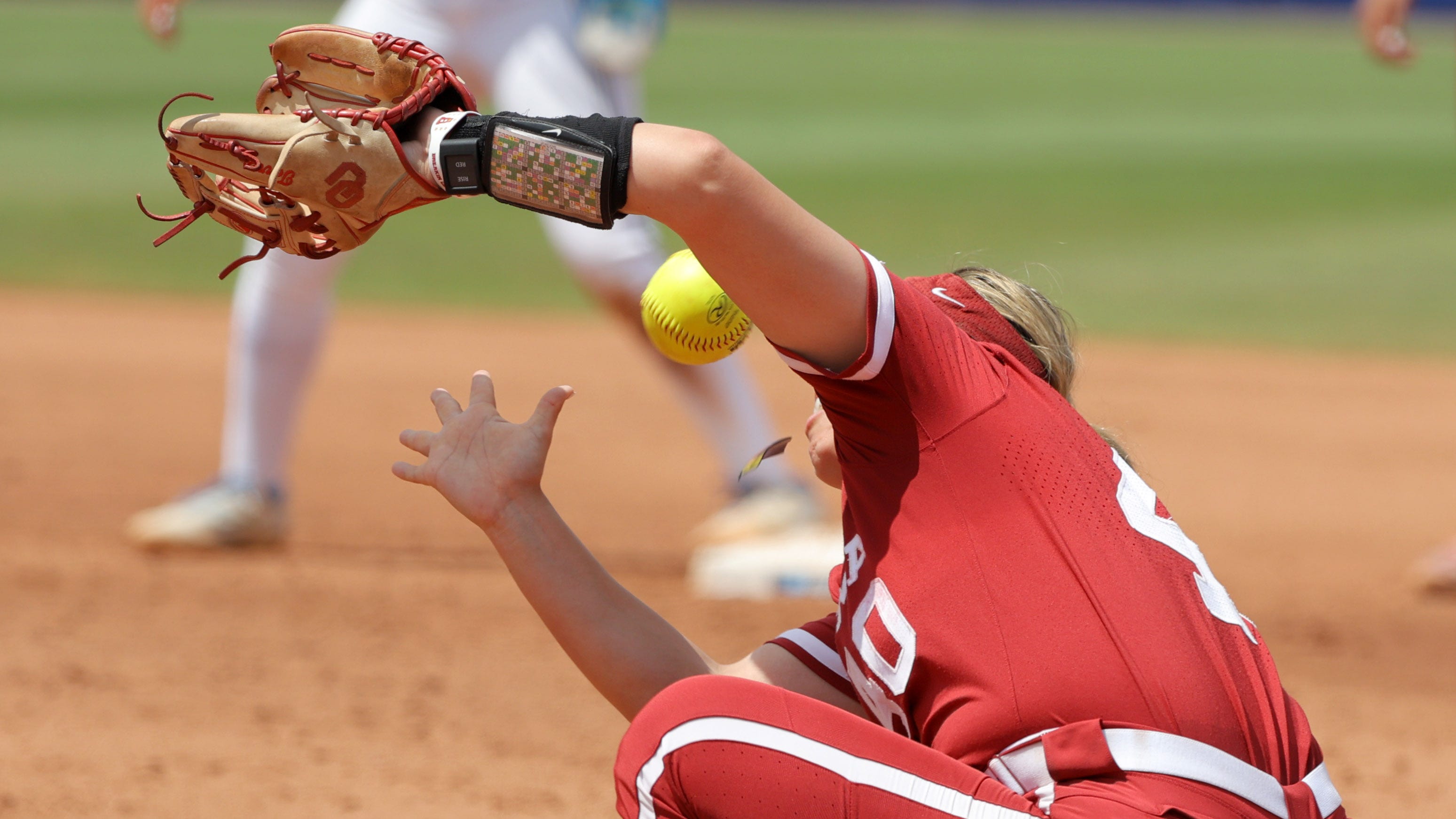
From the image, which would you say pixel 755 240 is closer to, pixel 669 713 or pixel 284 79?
pixel 669 713

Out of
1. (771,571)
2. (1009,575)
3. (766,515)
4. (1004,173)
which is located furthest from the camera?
(1004,173)

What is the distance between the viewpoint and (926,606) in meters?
1.68

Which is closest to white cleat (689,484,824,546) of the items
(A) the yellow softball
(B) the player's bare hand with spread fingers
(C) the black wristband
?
(A) the yellow softball

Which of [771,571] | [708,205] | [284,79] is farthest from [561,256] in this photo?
[708,205]

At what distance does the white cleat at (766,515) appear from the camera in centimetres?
402

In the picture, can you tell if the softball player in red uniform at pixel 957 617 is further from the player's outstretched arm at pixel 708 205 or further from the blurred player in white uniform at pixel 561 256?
the blurred player in white uniform at pixel 561 256

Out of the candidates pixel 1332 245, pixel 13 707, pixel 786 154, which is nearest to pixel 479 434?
pixel 13 707

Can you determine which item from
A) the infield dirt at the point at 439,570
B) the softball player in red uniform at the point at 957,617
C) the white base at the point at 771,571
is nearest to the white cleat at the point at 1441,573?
the infield dirt at the point at 439,570

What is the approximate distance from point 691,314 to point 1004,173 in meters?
11.9

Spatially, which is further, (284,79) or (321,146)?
(284,79)

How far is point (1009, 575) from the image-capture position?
1.66 meters

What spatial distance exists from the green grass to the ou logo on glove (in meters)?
0.93

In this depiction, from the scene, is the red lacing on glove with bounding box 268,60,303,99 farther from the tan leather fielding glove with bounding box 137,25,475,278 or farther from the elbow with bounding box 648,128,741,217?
the elbow with bounding box 648,128,741,217

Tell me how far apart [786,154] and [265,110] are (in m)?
12.2
